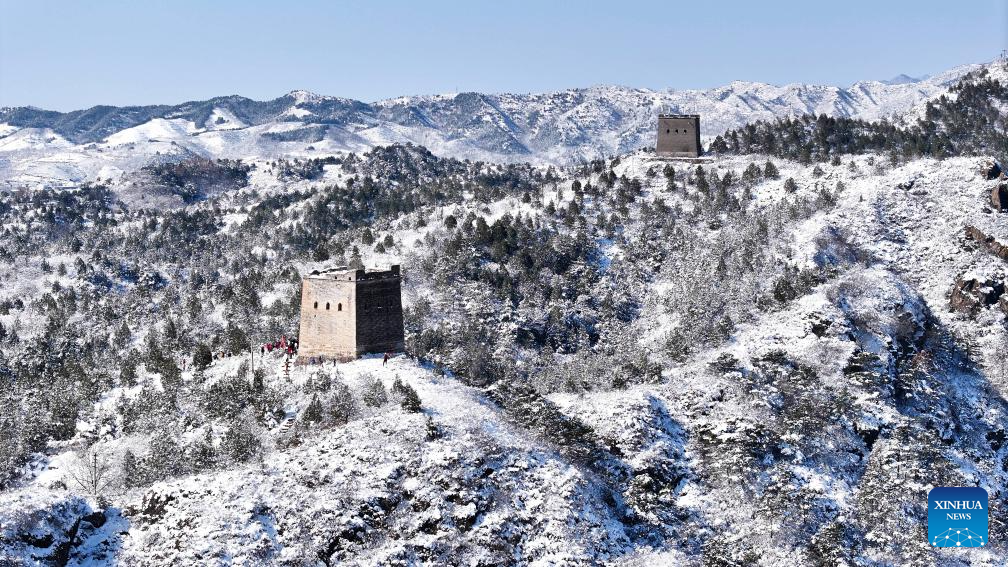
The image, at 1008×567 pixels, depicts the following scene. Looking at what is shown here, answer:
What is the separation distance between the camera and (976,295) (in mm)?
82000

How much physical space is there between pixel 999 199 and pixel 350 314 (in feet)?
244

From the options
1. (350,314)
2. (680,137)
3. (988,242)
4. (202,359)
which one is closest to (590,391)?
(350,314)

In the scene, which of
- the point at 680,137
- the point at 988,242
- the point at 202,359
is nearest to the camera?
the point at 202,359

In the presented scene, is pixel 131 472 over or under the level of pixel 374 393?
under

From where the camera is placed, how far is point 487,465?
157 feet

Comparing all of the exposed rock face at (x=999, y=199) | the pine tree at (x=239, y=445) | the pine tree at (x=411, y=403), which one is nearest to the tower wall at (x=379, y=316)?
the pine tree at (x=411, y=403)

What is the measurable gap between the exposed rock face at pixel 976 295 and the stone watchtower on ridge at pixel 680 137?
4973 cm

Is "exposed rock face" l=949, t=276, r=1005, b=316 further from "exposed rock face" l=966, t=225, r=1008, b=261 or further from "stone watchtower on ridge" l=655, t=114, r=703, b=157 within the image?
"stone watchtower on ridge" l=655, t=114, r=703, b=157

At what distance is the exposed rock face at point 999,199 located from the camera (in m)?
92.7

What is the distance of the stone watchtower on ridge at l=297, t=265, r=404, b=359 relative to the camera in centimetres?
6003

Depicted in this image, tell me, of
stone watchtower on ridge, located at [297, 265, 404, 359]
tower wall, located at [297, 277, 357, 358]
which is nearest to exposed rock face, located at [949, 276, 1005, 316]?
stone watchtower on ridge, located at [297, 265, 404, 359]

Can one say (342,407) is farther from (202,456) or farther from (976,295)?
(976,295)

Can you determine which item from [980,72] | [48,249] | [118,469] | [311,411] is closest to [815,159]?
[980,72]

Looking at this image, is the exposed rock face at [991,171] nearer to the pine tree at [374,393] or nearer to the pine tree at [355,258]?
the pine tree at [355,258]
